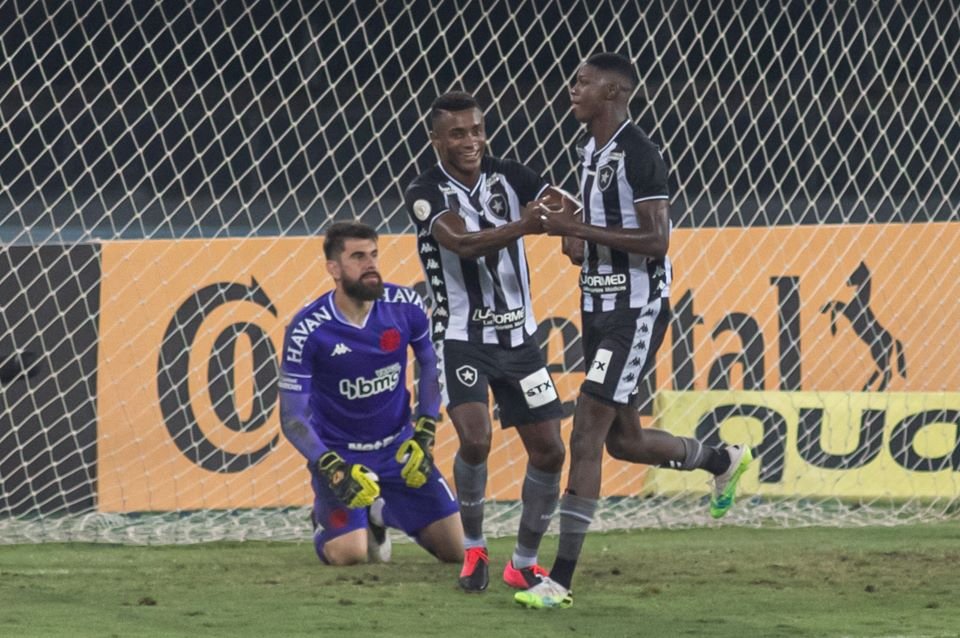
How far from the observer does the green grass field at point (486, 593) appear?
529 cm

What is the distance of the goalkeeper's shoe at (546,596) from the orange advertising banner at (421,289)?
10.1 ft

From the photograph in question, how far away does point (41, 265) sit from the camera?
28.0 feet

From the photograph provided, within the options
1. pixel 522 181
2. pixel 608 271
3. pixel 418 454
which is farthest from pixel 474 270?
pixel 418 454

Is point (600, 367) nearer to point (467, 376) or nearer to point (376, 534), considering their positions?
point (467, 376)

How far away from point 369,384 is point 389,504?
55 centimetres

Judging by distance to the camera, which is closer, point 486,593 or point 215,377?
point 486,593

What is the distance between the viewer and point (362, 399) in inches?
279

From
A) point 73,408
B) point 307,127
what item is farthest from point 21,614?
point 307,127

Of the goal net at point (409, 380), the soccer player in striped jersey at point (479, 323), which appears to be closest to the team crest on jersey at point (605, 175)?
the soccer player in striped jersey at point (479, 323)

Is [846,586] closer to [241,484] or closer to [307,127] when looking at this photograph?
[241,484]

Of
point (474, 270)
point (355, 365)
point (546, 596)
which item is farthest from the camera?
point (355, 365)

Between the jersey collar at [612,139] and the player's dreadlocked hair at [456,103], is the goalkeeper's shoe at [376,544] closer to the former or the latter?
the player's dreadlocked hair at [456,103]

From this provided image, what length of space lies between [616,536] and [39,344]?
2998 millimetres

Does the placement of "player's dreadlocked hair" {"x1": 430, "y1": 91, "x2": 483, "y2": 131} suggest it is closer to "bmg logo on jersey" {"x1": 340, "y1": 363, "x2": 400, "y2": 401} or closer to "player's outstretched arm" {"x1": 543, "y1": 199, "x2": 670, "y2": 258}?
"player's outstretched arm" {"x1": 543, "y1": 199, "x2": 670, "y2": 258}
